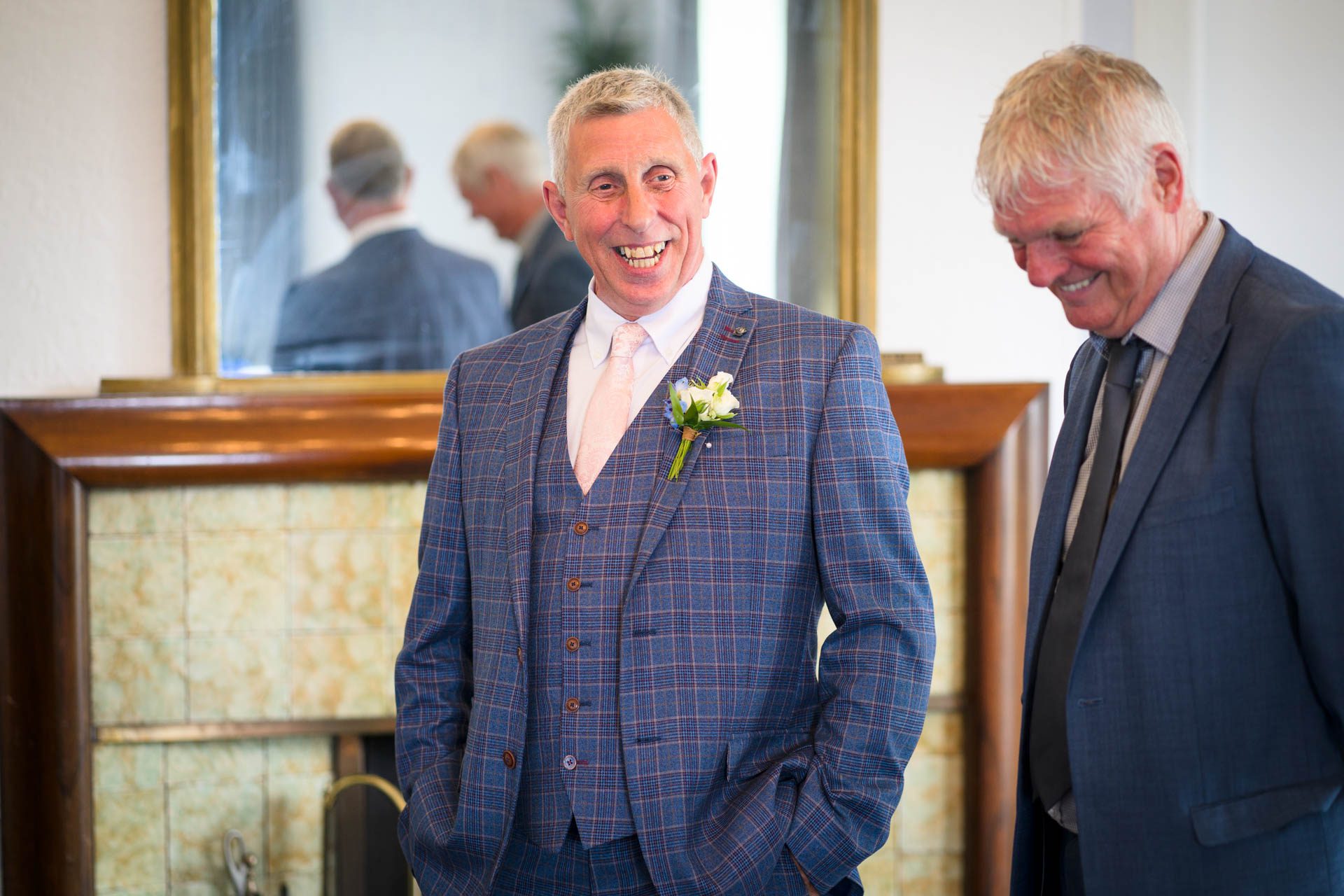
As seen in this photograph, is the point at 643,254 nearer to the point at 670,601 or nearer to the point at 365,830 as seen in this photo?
the point at 670,601

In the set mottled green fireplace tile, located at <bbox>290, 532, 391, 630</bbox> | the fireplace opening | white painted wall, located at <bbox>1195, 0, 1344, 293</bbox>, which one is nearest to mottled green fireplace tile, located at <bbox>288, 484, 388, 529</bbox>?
mottled green fireplace tile, located at <bbox>290, 532, 391, 630</bbox>

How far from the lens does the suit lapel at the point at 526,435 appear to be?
63.1 inches

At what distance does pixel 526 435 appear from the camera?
66.5 inches

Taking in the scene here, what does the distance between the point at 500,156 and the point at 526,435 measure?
1342mm

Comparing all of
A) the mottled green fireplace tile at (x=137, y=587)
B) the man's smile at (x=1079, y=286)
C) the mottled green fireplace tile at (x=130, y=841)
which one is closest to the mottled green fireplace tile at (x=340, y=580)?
Result: the mottled green fireplace tile at (x=137, y=587)

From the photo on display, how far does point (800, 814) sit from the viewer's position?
1.51m

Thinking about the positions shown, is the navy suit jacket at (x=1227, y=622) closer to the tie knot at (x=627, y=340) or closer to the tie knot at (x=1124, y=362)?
the tie knot at (x=1124, y=362)

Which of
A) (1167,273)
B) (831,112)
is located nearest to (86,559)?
Answer: (831,112)

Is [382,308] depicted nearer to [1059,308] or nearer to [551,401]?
[551,401]

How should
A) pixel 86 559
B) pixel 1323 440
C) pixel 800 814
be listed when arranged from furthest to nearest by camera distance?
1. pixel 86 559
2. pixel 800 814
3. pixel 1323 440

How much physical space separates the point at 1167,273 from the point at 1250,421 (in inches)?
8.9

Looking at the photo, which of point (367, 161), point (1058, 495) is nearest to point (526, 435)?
point (1058, 495)

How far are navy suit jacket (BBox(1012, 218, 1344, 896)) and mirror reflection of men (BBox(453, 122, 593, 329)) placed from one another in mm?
1795

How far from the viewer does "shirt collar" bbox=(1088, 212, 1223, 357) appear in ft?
4.33
